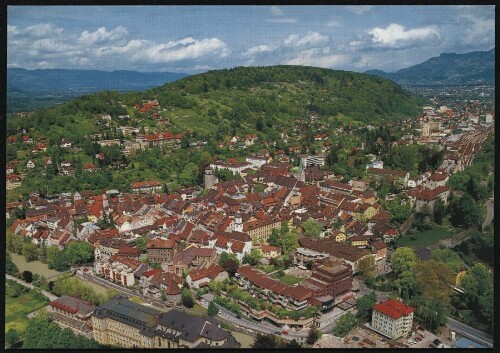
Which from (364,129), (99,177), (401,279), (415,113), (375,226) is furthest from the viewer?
(415,113)

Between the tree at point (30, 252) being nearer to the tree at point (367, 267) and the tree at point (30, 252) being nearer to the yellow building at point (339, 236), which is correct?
the yellow building at point (339, 236)

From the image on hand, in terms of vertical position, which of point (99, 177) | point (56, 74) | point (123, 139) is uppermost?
point (56, 74)

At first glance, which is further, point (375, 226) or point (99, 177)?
point (99, 177)

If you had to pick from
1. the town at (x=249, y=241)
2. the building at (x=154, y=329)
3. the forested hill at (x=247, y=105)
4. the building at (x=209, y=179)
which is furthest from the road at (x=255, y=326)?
the forested hill at (x=247, y=105)

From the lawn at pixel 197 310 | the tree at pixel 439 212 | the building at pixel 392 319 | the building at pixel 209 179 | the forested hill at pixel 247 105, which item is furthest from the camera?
the forested hill at pixel 247 105

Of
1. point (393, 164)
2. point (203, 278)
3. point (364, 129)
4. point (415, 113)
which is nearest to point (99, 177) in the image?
point (203, 278)

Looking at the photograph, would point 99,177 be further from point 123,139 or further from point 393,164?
point 393,164
